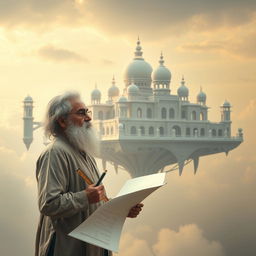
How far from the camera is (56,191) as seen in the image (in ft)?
5.92

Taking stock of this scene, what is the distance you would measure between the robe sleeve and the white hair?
0.09 m

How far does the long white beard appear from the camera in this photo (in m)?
1.91

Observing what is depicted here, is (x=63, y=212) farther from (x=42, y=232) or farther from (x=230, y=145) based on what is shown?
(x=230, y=145)

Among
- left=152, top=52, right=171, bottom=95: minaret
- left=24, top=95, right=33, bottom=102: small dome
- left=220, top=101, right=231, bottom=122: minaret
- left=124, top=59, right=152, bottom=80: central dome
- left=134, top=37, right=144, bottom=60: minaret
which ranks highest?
left=134, top=37, right=144, bottom=60: minaret

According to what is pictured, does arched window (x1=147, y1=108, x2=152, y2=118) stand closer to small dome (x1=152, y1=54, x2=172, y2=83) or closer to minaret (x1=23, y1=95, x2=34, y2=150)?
small dome (x1=152, y1=54, x2=172, y2=83)

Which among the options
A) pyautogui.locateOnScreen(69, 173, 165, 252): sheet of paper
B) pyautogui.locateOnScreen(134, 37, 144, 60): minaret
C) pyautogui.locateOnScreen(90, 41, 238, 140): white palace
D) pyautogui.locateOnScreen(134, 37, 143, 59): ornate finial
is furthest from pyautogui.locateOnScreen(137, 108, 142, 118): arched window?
pyautogui.locateOnScreen(69, 173, 165, 252): sheet of paper

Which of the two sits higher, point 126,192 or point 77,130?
point 77,130

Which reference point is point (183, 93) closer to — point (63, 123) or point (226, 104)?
point (226, 104)

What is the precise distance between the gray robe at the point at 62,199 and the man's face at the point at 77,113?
0.06m

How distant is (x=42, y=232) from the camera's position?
1.91m

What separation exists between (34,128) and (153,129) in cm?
267

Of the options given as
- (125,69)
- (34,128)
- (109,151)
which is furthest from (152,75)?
(34,128)

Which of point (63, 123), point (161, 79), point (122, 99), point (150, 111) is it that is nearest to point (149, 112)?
point (150, 111)

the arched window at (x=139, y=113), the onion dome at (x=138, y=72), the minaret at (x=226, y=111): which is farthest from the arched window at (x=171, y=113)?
the minaret at (x=226, y=111)
